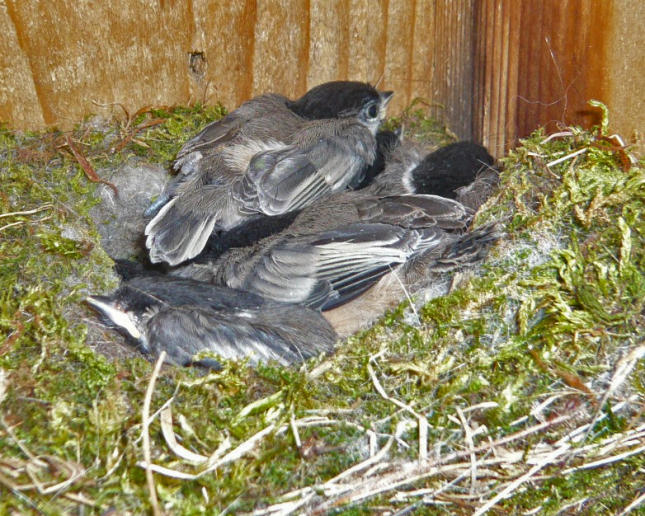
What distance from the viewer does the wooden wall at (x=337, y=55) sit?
4.27 feet

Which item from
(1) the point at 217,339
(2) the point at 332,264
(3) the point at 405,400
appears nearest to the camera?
(3) the point at 405,400

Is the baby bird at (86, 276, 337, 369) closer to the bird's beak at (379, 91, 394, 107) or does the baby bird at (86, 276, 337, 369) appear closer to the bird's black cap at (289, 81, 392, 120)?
the bird's black cap at (289, 81, 392, 120)

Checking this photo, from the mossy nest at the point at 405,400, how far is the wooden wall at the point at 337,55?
0.60ft

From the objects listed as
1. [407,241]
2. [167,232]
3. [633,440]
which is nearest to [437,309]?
[407,241]

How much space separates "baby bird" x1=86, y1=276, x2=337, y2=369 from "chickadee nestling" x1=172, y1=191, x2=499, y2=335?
6 centimetres

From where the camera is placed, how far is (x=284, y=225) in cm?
147

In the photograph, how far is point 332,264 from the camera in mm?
1336

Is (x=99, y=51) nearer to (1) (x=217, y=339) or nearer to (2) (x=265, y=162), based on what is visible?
(2) (x=265, y=162)

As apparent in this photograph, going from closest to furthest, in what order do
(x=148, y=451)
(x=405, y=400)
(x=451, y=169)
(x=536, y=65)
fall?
(x=148, y=451) < (x=405, y=400) < (x=536, y=65) < (x=451, y=169)

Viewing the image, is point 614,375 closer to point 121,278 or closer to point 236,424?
point 236,424

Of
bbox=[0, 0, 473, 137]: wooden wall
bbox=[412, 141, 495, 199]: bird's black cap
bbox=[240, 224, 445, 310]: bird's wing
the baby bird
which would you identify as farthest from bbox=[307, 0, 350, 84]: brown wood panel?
the baby bird

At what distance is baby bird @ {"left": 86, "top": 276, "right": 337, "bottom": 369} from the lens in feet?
3.80

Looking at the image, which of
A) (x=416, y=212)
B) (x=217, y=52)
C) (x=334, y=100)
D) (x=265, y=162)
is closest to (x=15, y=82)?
(x=217, y=52)

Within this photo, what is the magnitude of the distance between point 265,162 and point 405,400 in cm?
72
